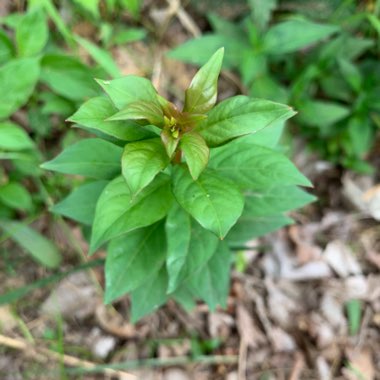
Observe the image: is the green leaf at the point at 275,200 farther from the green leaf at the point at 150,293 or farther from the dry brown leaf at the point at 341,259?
the dry brown leaf at the point at 341,259

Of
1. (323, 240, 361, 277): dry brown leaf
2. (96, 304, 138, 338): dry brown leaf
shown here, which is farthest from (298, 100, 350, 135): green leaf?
(96, 304, 138, 338): dry brown leaf

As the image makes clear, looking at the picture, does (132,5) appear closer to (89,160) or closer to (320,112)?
(320,112)

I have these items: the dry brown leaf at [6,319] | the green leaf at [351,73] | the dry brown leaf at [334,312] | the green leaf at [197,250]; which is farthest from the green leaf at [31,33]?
the dry brown leaf at [334,312]

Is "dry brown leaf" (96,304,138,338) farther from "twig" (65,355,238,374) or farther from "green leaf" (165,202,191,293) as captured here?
"green leaf" (165,202,191,293)

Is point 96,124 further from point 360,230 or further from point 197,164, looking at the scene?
point 360,230

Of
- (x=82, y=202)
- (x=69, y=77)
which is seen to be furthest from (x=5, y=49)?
(x=82, y=202)

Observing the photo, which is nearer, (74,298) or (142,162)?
(142,162)
